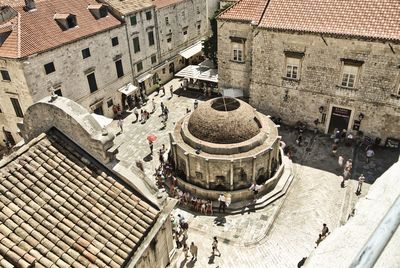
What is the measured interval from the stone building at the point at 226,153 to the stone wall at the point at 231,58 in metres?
8.15

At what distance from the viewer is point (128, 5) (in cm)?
3412

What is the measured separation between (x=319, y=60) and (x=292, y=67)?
90.2 inches

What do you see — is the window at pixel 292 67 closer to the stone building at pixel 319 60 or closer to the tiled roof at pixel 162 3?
the stone building at pixel 319 60

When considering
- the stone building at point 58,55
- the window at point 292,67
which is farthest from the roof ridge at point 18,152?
the window at point 292,67

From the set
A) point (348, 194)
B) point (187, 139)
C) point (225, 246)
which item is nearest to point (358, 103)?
point (348, 194)

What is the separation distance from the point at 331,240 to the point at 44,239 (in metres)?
8.17

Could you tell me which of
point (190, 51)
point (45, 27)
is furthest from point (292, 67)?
point (45, 27)

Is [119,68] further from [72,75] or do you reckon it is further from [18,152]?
[18,152]

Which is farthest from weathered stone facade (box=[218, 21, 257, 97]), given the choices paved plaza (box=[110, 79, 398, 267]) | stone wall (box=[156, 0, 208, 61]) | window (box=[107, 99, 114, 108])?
stone wall (box=[156, 0, 208, 61])

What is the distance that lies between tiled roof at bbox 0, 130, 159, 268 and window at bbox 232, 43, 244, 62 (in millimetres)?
21678

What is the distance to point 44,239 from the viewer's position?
29.0 ft

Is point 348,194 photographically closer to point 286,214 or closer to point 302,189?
point 302,189

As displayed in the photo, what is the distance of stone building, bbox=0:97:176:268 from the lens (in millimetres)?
8805

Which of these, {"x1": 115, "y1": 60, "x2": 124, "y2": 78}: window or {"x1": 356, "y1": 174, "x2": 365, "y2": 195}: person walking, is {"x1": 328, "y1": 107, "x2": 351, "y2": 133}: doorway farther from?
{"x1": 115, "y1": 60, "x2": 124, "y2": 78}: window
